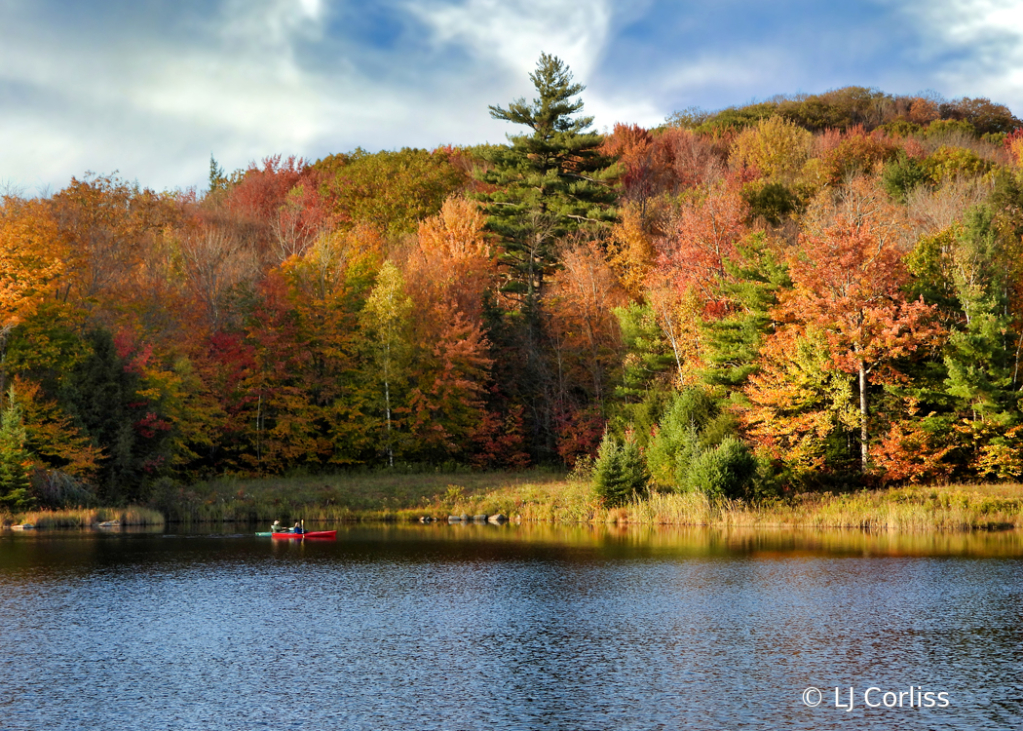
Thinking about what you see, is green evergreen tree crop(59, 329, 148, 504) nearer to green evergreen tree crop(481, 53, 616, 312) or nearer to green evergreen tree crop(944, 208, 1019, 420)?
green evergreen tree crop(481, 53, 616, 312)

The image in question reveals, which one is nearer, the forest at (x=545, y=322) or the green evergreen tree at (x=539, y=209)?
the forest at (x=545, y=322)

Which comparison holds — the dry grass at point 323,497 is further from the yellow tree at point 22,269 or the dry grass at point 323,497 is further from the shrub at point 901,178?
the shrub at point 901,178

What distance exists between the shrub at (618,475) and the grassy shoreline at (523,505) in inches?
26.2

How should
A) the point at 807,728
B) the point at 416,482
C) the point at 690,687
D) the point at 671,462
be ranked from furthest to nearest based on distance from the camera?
the point at 416,482 < the point at 671,462 < the point at 690,687 < the point at 807,728

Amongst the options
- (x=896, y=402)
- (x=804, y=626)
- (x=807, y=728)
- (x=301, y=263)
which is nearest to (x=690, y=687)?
(x=807, y=728)

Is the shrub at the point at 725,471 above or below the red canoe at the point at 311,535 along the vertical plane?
above

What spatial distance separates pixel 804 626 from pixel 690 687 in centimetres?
596

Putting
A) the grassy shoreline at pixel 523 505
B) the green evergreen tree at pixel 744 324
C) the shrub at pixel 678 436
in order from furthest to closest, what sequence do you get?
the green evergreen tree at pixel 744 324, the shrub at pixel 678 436, the grassy shoreline at pixel 523 505

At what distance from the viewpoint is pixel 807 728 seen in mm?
14344

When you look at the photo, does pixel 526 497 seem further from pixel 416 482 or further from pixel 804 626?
pixel 804 626

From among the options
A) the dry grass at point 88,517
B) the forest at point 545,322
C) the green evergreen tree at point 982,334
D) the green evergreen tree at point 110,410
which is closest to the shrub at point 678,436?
the forest at point 545,322

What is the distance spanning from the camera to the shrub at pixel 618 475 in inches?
1834

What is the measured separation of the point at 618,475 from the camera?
4691 cm

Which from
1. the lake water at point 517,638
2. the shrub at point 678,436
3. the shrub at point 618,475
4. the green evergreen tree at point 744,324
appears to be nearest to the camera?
the lake water at point 517,638
